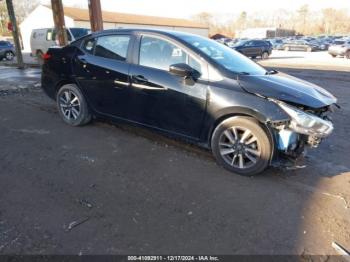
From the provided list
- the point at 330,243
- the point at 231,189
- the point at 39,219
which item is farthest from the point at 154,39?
the point at 330,243

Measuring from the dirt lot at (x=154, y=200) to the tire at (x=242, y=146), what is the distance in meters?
0.15

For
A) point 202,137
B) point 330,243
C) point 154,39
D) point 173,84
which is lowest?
point 330,243

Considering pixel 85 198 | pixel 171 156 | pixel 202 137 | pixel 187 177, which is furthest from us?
pixel 171 156

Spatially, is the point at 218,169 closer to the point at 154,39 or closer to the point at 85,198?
the point at 85,198

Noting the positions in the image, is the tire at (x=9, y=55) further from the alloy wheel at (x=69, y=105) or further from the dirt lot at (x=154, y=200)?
the dirt lot at (x=154, y=200)

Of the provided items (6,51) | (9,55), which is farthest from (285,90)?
(9,55)

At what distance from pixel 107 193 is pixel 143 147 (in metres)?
1.40

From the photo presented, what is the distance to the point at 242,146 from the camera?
391cm

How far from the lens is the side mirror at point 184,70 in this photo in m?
4.02

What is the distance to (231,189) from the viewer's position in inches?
143

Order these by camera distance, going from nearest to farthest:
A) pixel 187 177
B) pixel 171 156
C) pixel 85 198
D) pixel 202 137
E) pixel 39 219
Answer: pixel 39 219 < pixel 85 198 < pixel 187 177 < pixel 202 137 < pixel 171 156

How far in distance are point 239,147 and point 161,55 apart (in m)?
1.63

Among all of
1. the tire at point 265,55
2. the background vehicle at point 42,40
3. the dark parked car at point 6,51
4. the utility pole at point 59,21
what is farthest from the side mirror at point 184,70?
the tire at point 265,55

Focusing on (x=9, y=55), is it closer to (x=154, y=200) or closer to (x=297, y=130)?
(x=154, y=200)
